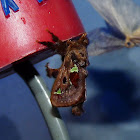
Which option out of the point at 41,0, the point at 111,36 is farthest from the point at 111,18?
the point at 41,0

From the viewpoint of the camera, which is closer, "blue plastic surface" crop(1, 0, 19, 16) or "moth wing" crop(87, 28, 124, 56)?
"blue plastic surface" crop(1, 0, 19, 16)

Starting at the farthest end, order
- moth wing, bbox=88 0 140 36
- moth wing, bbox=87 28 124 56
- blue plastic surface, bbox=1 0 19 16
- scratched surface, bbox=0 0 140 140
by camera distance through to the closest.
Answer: scratched surface, bbox=0 0 140 140 < moth wing, bbox=87 28 124 56 < moth wing, bbox=88 0 140 36 < blue plastic surface, bbox=1 0 19 16

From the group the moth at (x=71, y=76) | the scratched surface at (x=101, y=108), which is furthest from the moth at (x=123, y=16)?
the scratched surface at (x=101, y=108)

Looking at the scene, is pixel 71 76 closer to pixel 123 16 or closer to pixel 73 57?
pixel 73 57

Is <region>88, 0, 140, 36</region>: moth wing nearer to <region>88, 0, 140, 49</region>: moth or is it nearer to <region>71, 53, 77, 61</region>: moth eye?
<region>88, 0, 140, 49</region>: moth

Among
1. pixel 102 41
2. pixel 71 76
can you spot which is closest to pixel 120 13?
pixel 102 41

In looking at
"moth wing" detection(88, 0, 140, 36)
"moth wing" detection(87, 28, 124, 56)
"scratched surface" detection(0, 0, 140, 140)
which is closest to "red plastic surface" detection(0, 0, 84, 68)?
"moth wing" detection(88, 0, 140, 36)

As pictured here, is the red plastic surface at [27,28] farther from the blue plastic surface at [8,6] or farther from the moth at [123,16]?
the moth at [123,16]
